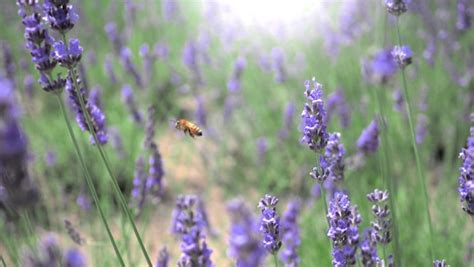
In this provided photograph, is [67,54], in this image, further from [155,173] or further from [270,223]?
[155,173]

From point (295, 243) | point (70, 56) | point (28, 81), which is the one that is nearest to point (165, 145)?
point (28, 81)

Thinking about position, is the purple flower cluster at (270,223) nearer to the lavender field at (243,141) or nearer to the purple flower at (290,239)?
the lavender field at (243,141)

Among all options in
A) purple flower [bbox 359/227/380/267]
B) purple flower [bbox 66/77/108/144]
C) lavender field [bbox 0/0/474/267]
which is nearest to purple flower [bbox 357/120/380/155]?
lavender field [bbox 0/0/474/267]

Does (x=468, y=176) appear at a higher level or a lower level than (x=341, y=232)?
higher

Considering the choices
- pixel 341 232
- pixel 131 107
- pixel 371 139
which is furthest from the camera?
pixel 131 107

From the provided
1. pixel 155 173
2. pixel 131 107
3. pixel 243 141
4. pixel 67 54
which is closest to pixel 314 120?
pixel 67 54

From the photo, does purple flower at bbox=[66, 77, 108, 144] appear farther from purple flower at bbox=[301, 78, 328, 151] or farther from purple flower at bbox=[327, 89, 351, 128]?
purple flower at bbox=[327, 89, 351, 128]

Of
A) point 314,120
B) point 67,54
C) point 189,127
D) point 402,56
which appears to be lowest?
point 314,120

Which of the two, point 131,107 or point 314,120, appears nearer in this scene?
point 314,120
